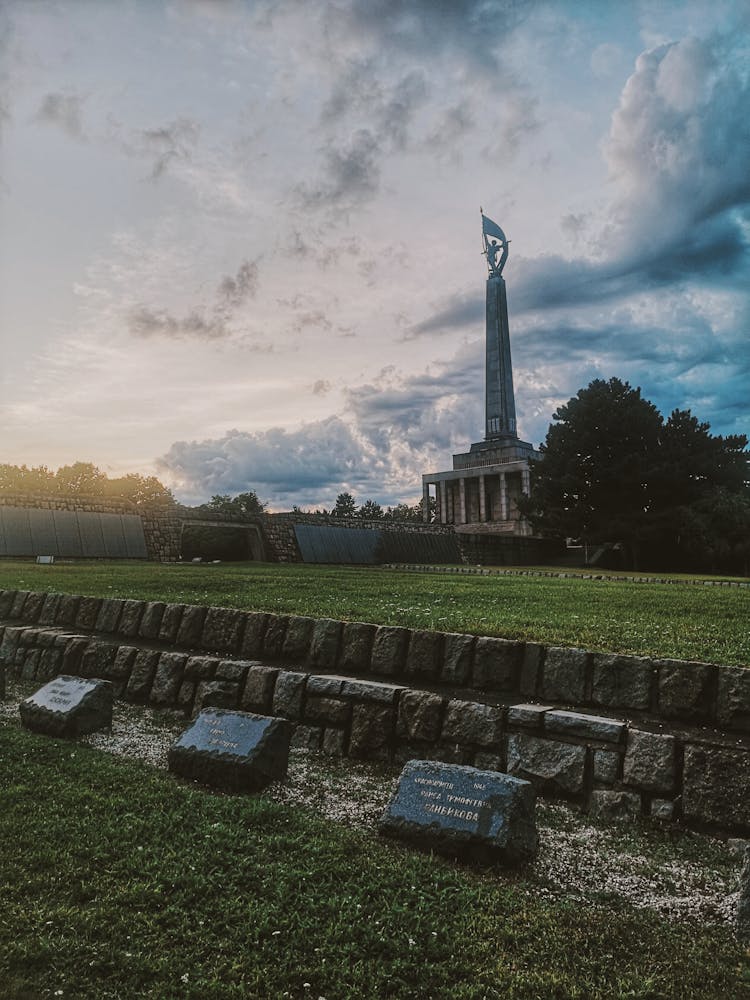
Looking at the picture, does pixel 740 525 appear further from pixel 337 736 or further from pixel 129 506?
pixel 337 736

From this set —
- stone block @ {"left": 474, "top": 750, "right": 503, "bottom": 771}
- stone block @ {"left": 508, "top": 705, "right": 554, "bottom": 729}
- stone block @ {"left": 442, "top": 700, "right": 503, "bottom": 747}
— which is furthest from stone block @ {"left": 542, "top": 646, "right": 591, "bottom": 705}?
stone block @ {"left": 474, "top": 750, "right": 503, "bottom": 771}

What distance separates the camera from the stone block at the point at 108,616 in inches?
346

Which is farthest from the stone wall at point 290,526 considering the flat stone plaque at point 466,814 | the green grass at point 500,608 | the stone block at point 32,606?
the flat stone plaque at point 466,814

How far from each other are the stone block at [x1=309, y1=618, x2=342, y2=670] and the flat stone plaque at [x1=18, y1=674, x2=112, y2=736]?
2.00 metres

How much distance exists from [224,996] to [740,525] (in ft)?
115

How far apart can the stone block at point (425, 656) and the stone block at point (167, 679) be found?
8.70 feet

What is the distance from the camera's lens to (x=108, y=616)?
895 centimetres

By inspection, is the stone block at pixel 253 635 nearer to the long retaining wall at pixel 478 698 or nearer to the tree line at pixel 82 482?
the long retaining wall at pixel 478 698

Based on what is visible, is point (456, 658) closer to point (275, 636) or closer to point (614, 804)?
point (614, 804)

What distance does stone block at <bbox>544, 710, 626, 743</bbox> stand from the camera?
15.0 feet

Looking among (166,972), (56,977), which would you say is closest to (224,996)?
(166,972)

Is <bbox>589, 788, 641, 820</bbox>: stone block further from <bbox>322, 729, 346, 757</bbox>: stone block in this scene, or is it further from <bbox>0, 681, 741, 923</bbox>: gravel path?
<bbox>322, 729, 346, 757</bbox>: stone block

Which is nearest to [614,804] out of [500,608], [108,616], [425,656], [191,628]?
[425,656]

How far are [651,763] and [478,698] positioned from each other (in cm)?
140
